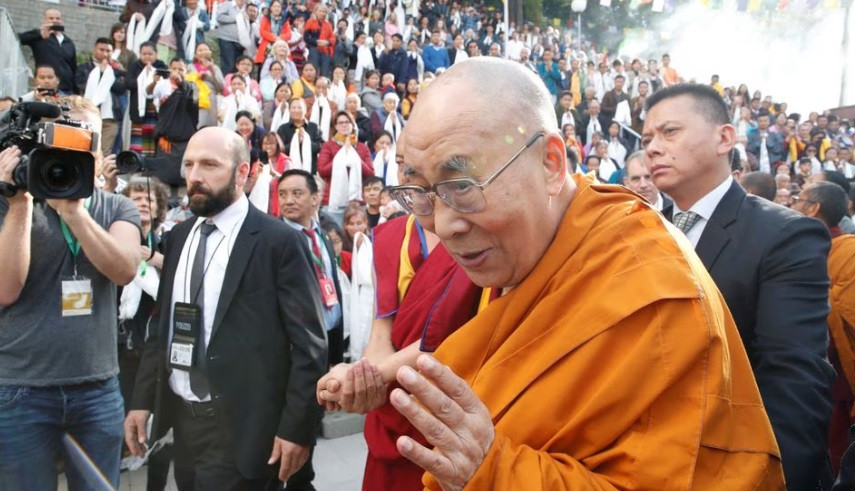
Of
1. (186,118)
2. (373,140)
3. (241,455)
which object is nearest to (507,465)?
(241,455)

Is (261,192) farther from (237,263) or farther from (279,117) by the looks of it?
(237,263)

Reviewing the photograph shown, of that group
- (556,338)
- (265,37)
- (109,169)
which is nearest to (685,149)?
(556,338)

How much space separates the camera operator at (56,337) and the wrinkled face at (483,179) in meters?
1.63

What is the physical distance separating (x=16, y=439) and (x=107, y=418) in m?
0.30

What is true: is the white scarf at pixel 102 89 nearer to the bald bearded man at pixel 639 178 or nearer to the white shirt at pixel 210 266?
the white shirt at pixel 210 266

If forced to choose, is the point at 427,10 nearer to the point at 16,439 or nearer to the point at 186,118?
the point at 186,118

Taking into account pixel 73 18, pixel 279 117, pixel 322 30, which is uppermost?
pixel 73 18

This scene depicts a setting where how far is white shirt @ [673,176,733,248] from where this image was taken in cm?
219

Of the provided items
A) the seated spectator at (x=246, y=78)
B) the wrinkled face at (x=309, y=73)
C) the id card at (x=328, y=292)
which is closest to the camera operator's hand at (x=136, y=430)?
the id card at (x=328, y=292)

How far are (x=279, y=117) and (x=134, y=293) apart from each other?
496cm

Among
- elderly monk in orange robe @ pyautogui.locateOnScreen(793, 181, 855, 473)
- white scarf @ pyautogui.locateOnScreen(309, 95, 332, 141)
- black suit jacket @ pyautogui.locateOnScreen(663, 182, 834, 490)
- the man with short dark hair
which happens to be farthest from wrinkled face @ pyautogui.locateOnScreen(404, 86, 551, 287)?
the man with short dark hair

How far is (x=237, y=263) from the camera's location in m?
2.60

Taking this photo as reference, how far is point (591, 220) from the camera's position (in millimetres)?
1307

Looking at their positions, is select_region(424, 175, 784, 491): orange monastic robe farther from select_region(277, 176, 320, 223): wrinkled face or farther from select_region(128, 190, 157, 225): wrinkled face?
select_region(277, 176, 320, 223): wrinkled face
